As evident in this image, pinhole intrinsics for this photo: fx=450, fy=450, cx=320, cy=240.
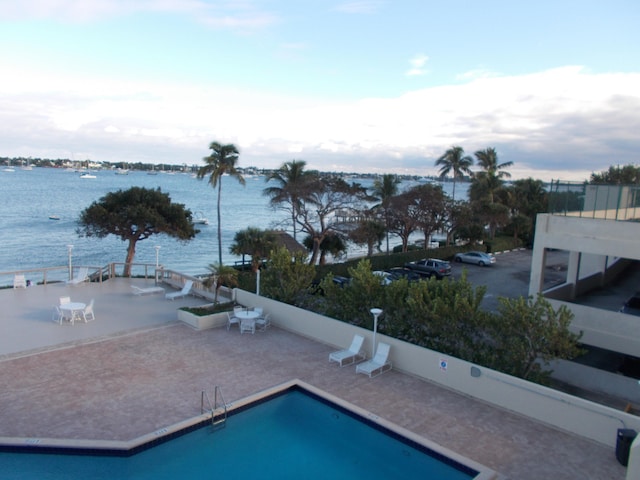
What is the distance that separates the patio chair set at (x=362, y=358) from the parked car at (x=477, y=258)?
78.2 feet

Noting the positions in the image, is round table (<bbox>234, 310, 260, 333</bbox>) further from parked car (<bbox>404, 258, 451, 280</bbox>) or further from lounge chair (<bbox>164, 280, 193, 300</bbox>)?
parked car (<bbox>404, 258, 451, 280</bbox>)

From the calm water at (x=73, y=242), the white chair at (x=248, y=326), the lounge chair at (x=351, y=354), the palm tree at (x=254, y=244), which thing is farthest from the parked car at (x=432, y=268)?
the lounge chair at (x=351, y=354)

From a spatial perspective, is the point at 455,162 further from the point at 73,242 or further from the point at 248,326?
the point at 73,242

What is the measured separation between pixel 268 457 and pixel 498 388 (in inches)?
207

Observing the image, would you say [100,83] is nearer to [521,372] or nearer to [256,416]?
[256,416]

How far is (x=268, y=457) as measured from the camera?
338 inches

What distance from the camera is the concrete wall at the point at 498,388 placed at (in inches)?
341

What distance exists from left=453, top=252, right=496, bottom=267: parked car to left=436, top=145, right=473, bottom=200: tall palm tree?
453 inches

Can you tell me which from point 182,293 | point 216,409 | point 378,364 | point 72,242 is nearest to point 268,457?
point 216,409

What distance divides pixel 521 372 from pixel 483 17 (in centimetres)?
1405

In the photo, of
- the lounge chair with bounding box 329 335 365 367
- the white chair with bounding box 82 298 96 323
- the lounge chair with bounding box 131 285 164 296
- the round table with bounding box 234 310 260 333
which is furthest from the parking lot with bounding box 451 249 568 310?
the white chair with bounding box 82 298 96 323

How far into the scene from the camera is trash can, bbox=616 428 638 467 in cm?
786

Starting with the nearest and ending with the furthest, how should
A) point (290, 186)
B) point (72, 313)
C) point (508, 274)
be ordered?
point (72, 313)
point (508, 274)
point (290, 186)

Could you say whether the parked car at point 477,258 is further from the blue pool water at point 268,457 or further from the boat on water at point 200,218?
the boat on water at point 200,218
